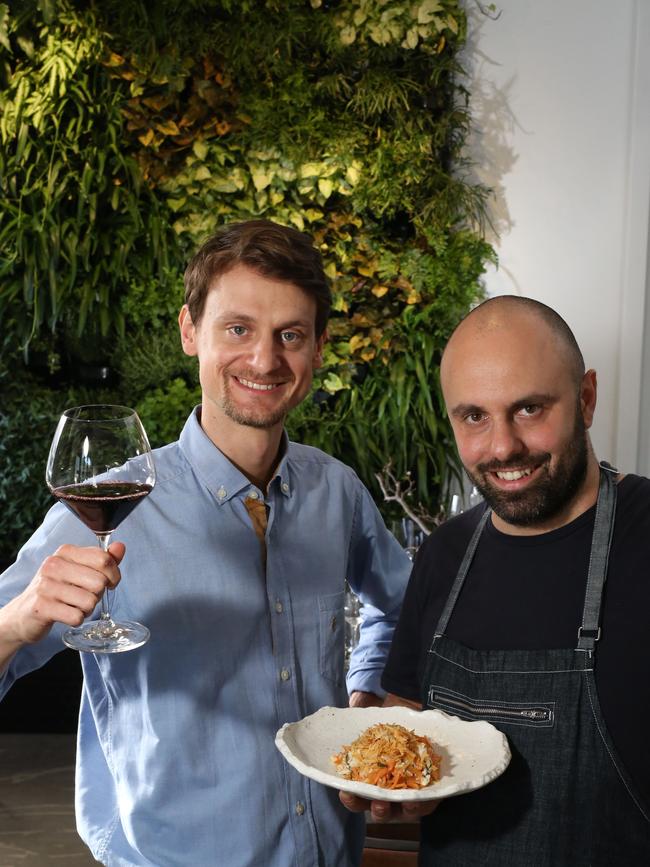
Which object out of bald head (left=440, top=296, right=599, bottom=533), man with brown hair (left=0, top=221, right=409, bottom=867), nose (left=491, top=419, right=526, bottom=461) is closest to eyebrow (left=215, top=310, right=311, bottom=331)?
man with brown hair (left=0, top=221, right=409, bottom=867)

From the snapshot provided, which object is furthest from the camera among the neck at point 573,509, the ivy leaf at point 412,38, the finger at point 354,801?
the ivy leaf at point 412,38

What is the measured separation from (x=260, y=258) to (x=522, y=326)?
0.49 m

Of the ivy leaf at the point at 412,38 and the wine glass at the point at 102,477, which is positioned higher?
the ivy leaf at the point at 412,38

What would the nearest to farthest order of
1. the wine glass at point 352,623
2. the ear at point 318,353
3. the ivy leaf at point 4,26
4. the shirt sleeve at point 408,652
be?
the shirt sleeve at point 408,652 → the ear at point 318,353 → the wine glass at point 352,623 → the ivy leaf at point 4,26

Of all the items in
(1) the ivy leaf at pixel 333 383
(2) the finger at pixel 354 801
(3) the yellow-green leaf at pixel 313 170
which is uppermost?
(3) the yellow-green leaf at pixel 313 170

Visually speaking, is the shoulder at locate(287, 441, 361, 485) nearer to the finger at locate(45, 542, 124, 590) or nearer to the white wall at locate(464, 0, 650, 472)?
the finger at locate(45, 542, 124, 590)

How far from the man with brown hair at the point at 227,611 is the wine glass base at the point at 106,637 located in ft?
0.21

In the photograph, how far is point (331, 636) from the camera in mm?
1638

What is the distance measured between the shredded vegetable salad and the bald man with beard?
0.07 m

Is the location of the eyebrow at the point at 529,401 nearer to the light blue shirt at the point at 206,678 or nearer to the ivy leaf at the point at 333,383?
the light blue shirt at the point at 206,678

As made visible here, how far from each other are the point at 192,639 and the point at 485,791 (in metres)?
0.52

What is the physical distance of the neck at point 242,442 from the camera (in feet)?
5.43

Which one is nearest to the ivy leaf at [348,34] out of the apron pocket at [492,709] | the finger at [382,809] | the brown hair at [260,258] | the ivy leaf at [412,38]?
the ivy leaf at [412,38]

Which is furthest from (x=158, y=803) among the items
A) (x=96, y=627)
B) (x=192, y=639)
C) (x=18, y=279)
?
(x=18, y=279)
